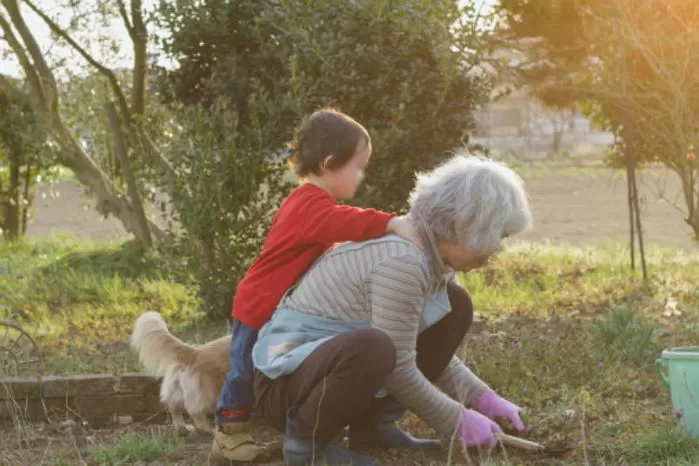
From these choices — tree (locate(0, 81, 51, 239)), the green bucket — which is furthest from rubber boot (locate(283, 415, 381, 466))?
tree (locate(0, 81, 51, 239))

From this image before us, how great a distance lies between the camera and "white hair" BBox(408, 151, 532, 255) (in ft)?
11.1

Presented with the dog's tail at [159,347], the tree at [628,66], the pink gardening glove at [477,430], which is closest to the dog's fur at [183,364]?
the dog's tail at [159,347]

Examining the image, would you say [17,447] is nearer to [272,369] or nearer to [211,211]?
[272,369]

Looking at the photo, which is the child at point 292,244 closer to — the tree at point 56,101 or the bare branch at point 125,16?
the bare branch at point 125,16

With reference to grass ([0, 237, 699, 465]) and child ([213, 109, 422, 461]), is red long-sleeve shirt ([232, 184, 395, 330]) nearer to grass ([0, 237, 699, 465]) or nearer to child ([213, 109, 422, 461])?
child ([213, 109, 422, 461])

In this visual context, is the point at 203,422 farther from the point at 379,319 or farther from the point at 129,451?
the point at 379,319

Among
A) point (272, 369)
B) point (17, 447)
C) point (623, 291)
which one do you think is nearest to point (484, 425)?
point (272, 369)

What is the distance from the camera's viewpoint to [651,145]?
29.1 ft

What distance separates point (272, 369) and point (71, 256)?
6.82 meters

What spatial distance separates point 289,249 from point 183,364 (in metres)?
0.74

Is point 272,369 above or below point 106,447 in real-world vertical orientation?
above

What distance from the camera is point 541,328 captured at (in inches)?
239

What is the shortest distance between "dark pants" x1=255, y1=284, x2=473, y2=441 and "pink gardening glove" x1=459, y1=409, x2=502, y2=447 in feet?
1.04

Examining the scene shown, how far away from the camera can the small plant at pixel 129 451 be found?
3.90 m
